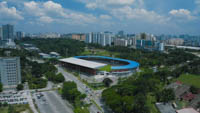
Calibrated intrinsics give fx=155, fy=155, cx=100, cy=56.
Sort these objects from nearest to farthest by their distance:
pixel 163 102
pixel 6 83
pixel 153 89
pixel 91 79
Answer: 1. pixel 163 102
2. pixel 153 89
3. pixel 6 83
4. pixel 91 79

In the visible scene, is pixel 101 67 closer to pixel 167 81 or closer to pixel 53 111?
pixel 167 81

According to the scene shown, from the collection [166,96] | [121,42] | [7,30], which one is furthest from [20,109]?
[7,30]

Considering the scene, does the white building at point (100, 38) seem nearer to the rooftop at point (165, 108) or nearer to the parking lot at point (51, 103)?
the parking lot at point (51, 103)

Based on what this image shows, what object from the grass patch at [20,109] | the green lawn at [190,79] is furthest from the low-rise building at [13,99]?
the green lawn at [190,79]

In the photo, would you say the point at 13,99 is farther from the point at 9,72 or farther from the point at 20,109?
the point at 9,72

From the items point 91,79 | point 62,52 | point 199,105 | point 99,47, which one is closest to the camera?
point 199,105

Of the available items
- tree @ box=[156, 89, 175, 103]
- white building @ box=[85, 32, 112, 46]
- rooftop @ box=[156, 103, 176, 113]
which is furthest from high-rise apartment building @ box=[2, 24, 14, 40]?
rooftop @ box=[156, 103, 176, 113]

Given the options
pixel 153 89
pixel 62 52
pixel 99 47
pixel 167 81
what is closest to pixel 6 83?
pixel 153 89
